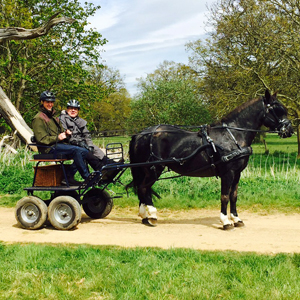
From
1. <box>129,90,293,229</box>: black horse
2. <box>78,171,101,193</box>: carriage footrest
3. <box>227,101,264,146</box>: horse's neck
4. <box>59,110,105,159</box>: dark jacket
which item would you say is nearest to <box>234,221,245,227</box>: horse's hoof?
<box>129,90,293,229</box>: black horse

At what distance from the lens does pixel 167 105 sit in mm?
21109

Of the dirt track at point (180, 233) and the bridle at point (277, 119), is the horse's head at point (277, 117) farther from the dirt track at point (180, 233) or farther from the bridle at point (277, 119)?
the dirt track at point (180, 233)

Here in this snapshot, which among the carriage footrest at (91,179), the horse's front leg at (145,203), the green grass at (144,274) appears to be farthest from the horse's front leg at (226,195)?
the carriage footrest at (91,179)

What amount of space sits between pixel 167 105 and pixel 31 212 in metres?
14.7

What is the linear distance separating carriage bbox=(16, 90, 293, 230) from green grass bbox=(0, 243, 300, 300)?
5.10 feet

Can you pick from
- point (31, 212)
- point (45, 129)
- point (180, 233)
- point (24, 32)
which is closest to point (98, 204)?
point (31, 212)

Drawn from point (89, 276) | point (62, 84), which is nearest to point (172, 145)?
point (89, 276)

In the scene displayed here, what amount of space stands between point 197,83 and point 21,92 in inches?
429

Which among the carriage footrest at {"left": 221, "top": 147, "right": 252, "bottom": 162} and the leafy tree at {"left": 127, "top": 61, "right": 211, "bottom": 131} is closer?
the carriage footrest at {"left": 221, "top": 147, "right": 252, "bottom": 162}

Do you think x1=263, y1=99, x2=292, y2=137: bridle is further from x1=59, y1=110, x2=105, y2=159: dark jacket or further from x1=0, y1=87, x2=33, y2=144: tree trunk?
x1=0, y1=87, x2=33, y2=144: tree trunk

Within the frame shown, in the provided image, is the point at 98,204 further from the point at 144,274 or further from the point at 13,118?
the point at 13,118

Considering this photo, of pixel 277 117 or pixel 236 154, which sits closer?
pixel 236 154

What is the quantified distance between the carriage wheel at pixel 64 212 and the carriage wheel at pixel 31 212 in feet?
0.47

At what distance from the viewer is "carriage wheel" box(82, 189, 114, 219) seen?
26.5 feet
